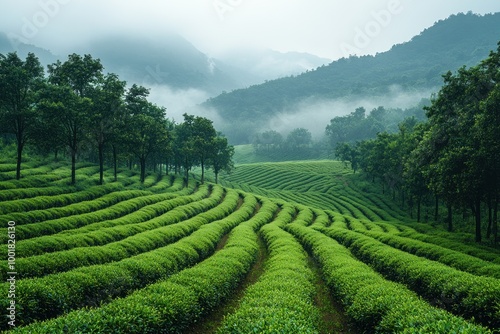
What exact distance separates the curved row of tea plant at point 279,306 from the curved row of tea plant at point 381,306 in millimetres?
2227

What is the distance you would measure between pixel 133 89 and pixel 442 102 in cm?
6423

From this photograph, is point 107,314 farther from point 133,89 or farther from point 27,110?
point 133,89

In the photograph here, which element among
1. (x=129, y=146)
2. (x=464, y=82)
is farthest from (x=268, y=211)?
(x=464, y=82)

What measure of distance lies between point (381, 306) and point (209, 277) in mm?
10519

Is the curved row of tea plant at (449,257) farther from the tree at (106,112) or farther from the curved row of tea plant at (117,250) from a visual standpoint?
the tree at (106,112)

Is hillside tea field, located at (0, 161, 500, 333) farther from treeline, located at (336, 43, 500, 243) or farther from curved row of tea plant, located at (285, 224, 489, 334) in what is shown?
treeline, located at (336, 43, 500, 243)

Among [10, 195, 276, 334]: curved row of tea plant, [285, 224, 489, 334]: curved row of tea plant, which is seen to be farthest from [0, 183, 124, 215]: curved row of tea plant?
[285, 224, 489, 334]: curved row of tea plant

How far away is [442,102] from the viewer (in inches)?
1603

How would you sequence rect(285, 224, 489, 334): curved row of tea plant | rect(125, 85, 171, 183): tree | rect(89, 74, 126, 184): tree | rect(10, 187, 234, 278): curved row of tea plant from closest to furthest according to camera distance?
rect(285, 224, 489, 334): curved row of tea plant, rect(10, 187, 234, 278): curved row of tea plant, rect(89, 74, 126, 184): tree, rect(125, 85, 171, 183): tree

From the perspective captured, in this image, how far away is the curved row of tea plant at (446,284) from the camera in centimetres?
1527

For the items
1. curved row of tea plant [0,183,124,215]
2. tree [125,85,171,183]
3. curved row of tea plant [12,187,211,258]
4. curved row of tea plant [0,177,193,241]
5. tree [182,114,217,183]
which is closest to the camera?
curved row of tea plant [12,187,211,258]

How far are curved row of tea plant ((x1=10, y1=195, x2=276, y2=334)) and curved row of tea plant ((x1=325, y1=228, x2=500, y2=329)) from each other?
482 inches

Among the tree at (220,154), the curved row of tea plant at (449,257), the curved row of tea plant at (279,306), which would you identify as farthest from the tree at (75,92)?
the curved row of tea plant at (449,257)

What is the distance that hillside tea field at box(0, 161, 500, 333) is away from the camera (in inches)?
538
